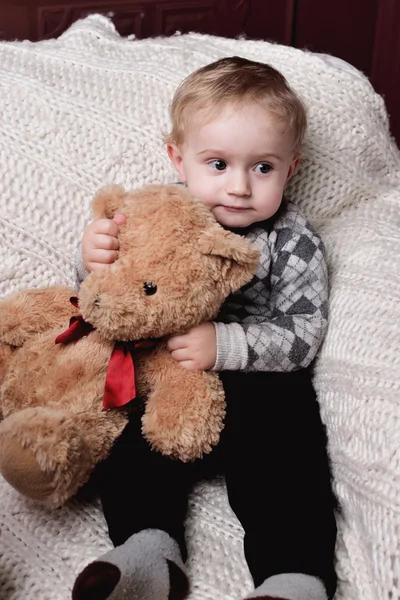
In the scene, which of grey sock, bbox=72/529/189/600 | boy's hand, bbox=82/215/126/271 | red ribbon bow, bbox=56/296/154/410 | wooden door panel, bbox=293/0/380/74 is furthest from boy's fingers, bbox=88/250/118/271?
wooden door panel, bbox=293/0/380/74

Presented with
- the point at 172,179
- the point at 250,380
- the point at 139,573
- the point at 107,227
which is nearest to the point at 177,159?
the point at 172,179

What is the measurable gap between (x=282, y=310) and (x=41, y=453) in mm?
435

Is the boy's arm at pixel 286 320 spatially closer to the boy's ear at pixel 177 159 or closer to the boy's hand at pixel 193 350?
the boy's hand at pixel 193 350

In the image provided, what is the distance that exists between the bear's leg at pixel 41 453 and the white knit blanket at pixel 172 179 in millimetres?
122

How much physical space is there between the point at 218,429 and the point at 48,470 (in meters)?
0.22

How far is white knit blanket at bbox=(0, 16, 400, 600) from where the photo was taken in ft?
2.76

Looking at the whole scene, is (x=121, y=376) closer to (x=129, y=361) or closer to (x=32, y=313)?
(x=129, y=361)

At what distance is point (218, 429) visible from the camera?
848 mm

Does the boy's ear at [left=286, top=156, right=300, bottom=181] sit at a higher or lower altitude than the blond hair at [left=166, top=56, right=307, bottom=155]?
lower

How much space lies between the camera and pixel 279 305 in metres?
1.02

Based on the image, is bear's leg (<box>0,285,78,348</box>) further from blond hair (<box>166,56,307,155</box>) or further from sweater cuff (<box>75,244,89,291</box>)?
blond hair (<box>166,56,307,155</box>)

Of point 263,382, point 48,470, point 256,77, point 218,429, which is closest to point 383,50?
point 256,77

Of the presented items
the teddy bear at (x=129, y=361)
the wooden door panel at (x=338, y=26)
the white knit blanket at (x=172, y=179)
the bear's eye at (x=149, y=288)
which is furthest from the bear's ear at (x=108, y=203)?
the wooden door panel at (x=338, y=26)

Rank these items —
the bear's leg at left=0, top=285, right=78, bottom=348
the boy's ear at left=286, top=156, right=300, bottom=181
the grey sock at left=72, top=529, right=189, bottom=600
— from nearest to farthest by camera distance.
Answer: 1. the grey sock at left=72, top=529, right=189, bottom=600
2. the bear's leg at left=0, top=285, right=78, bottom=348
3. the boy's ear at left=286, top=156, right=300, bottom=181
